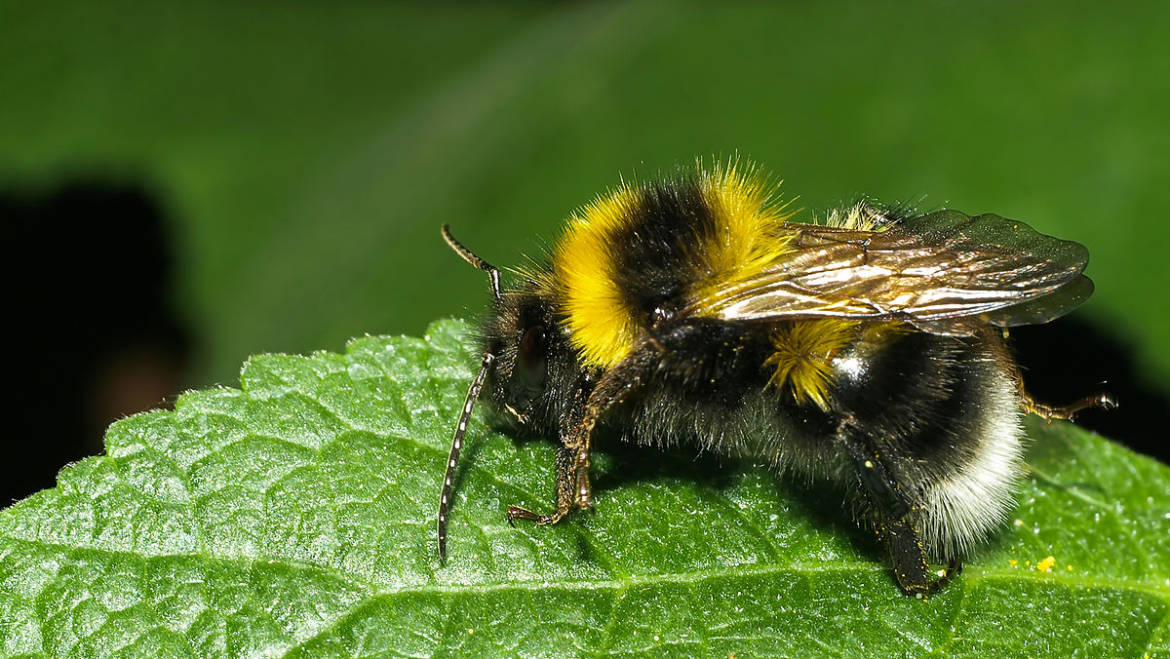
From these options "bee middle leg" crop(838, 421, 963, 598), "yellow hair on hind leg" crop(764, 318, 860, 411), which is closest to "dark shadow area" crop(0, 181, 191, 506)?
"yellow hair on hind leg" crop(764, 318, 860, 411)

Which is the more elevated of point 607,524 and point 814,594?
point 607,524

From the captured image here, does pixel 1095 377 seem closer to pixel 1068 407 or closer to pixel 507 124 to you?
pixel 1068 407

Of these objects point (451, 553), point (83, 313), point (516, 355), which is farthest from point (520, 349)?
point (83, 313)

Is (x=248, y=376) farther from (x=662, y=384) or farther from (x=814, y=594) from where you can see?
(x=814, y=594)

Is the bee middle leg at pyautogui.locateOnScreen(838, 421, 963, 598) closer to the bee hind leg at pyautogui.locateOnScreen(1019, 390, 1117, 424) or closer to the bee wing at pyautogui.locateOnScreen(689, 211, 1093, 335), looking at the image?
the bee wing at pyautogui.locateOnScreen(689, 211, 1093, 335)

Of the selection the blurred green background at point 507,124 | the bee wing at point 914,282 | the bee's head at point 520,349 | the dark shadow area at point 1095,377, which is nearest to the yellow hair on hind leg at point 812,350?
the bee wing at point 914,282

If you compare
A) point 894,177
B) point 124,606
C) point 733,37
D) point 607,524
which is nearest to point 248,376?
point 124,606
